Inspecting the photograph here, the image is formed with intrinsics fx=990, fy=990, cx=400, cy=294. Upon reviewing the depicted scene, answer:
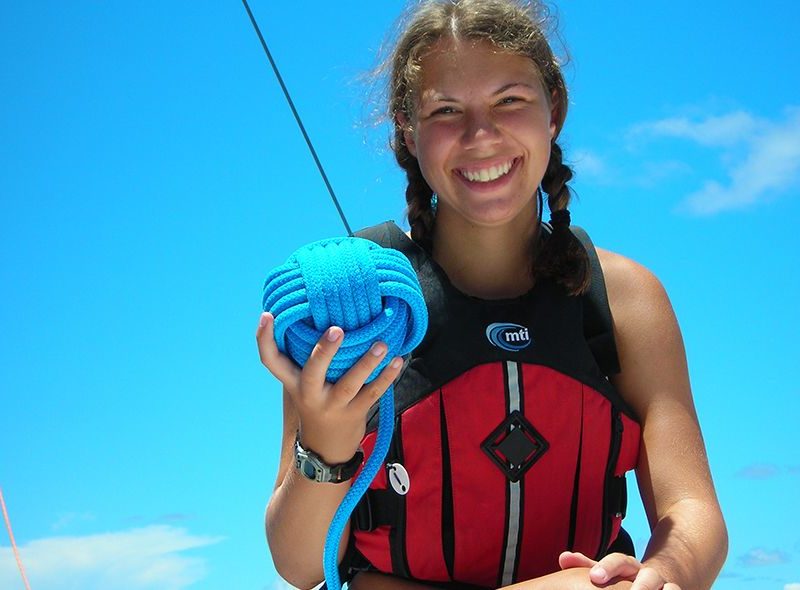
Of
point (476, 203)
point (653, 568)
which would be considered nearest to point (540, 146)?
point (476, 203)

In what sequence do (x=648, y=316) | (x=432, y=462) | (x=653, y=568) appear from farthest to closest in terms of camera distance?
(x=648, y=316), (x=432, y=462), (x=653, y=568)

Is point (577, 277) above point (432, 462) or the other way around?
above

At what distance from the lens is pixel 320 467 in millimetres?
2070

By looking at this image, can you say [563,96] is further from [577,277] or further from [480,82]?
[577,277]

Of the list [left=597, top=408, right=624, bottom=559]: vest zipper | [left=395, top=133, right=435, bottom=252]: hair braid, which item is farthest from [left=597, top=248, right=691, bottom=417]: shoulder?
[left=395, top=133, right=435, bottom=252]: hair braid

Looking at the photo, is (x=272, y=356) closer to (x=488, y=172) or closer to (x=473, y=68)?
(x=488, y=172)

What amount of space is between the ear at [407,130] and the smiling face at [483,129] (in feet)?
0.43

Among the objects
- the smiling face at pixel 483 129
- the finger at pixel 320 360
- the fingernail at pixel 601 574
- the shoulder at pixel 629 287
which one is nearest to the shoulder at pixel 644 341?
the shoulder at pixel 629 287

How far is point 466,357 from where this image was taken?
98.7 inches

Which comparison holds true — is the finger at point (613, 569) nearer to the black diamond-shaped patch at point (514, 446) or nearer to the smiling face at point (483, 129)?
the black diamond-shaped patch at point (514, 446)

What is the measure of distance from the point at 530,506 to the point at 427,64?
1176 millimetres

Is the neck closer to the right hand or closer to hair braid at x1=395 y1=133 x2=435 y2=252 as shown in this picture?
hair braid at x1=395 y1=133 x2=435 y2=252

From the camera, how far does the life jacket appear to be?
2.49 metres

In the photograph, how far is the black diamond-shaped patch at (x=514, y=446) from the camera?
2482 millimetres
